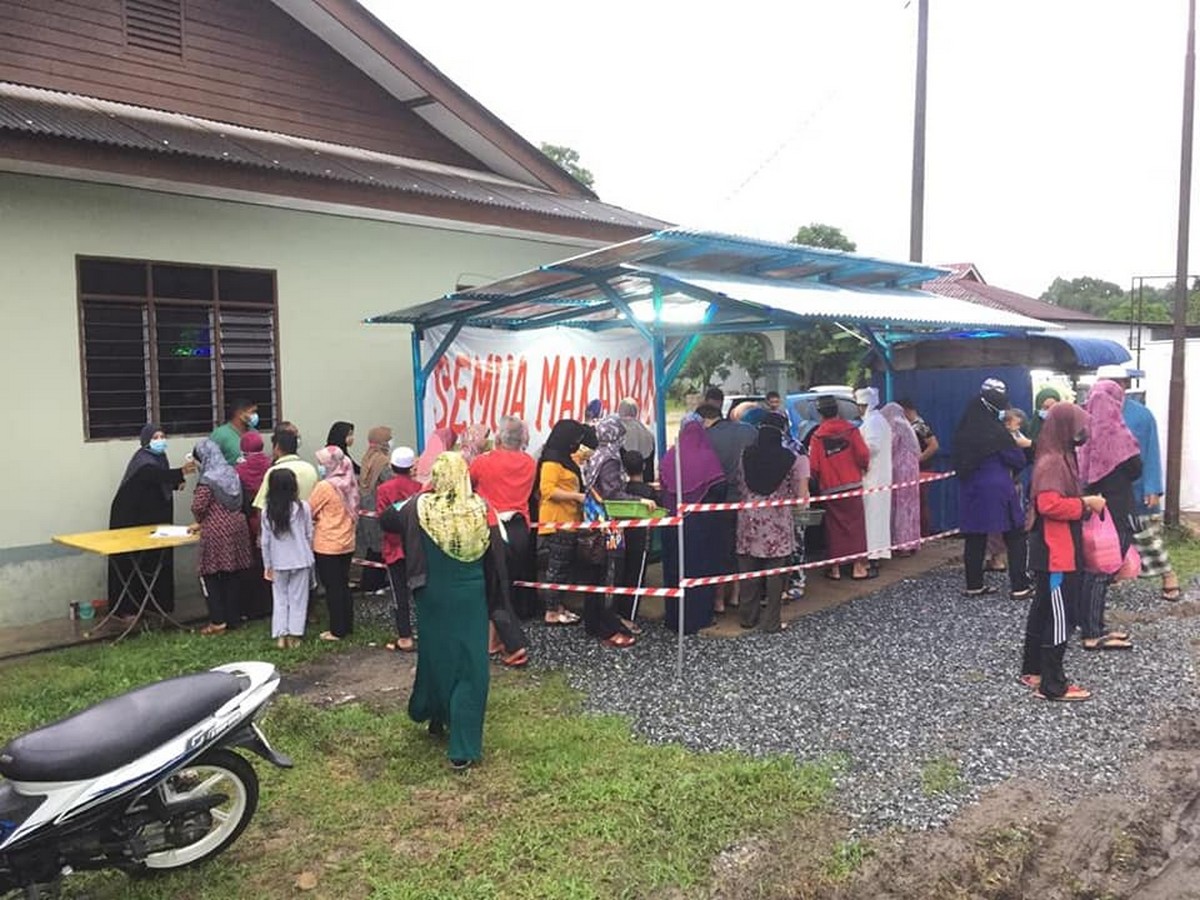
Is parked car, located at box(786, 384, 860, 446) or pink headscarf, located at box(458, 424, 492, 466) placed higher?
parked car, located at box(786, 384, 860, 446)

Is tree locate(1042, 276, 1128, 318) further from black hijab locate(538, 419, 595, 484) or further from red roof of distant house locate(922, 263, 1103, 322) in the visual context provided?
black hijab locate(538, 419, 595, 484)

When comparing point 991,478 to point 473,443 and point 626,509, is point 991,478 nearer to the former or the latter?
point 626,509

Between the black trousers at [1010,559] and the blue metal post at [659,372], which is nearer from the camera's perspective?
the blue metal post at [659,372]

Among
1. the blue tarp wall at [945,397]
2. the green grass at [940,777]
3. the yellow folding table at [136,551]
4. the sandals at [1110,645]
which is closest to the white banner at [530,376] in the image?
the yellow folding table at [136,551]

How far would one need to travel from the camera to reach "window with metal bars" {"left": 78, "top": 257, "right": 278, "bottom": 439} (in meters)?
7.58

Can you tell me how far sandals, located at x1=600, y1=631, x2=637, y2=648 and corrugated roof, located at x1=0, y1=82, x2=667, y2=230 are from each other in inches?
180

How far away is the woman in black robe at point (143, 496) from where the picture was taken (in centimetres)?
731

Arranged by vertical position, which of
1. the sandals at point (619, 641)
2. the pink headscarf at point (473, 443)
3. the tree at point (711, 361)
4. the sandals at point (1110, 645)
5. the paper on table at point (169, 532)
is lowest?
the sandals at point (619, 641)

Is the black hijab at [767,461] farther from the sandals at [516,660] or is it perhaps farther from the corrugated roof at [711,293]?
the sandals at [516,660]

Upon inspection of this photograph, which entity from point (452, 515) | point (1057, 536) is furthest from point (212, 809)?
point (1057, 536)

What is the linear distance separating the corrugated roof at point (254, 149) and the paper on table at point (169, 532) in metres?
2.90

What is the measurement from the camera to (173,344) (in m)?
8.09

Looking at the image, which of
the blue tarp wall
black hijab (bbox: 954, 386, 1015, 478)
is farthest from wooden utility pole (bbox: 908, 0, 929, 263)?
black hijab (bbox: 954, 386, 1015, 478)

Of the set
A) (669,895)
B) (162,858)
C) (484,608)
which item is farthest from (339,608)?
(669,895)
